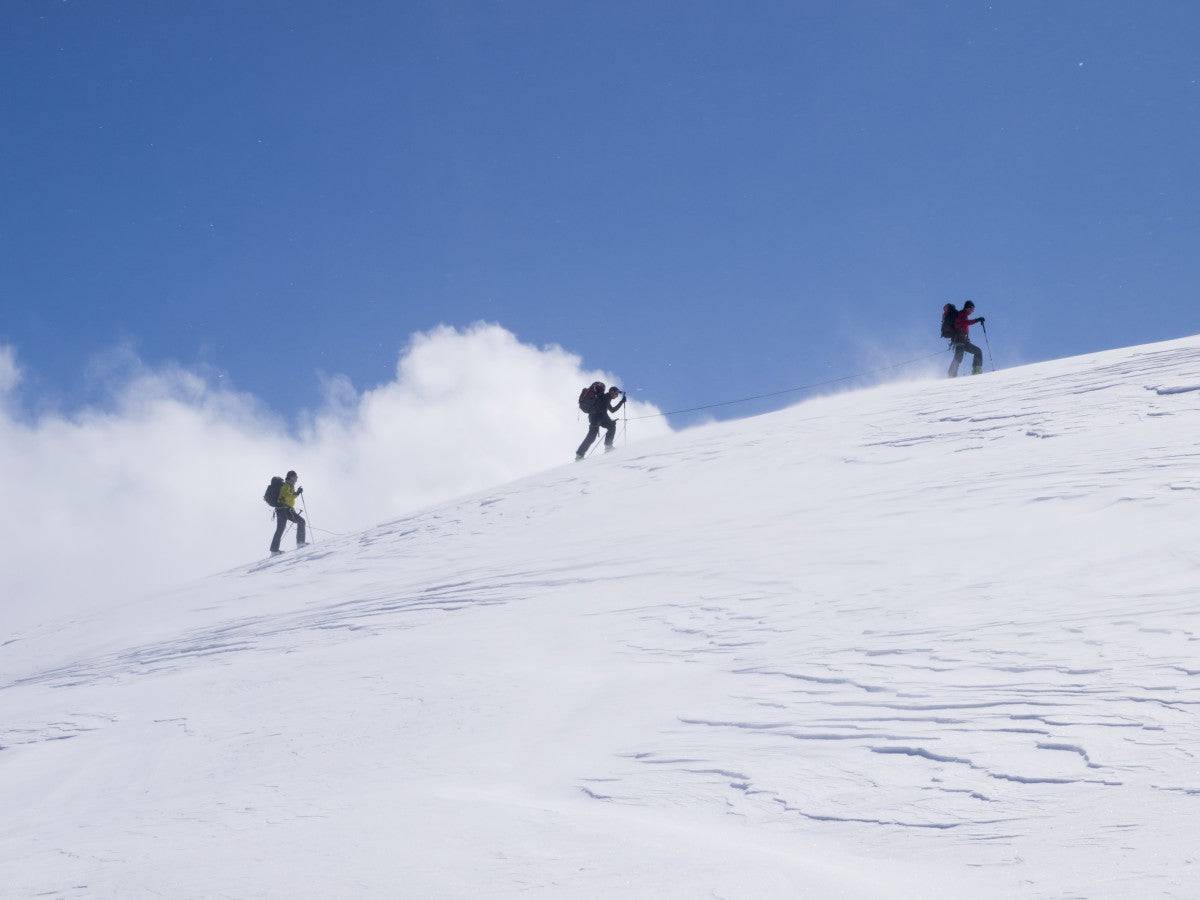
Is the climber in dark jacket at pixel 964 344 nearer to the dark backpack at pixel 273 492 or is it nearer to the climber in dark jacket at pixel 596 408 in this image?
the climber in dark jacket at pixel 596 408

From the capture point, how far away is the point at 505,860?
364 cm

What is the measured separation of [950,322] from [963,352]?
54 cm

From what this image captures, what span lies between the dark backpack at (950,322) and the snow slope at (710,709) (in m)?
5.49

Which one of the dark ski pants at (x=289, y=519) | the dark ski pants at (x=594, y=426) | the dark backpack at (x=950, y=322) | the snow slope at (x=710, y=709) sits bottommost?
the snow slope at (x=710, y=709)

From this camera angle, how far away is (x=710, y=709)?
510 centimetres

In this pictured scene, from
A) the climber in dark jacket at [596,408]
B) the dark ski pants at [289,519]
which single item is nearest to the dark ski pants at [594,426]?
the climber in dark jacket at [596,408]

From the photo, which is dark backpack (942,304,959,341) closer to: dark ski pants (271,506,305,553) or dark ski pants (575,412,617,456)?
dark ski pants (575,412,617,456)

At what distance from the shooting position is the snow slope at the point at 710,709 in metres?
3.55

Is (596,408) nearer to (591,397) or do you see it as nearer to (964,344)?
(591,397)

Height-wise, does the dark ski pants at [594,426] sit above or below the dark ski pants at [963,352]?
below

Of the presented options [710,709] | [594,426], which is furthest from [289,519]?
[710,709]

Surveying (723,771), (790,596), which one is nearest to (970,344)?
(790,596)

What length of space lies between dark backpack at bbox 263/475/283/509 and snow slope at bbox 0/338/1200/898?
6384 mm

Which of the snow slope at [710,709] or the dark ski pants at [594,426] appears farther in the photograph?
the dark ski pants at [594,426]
